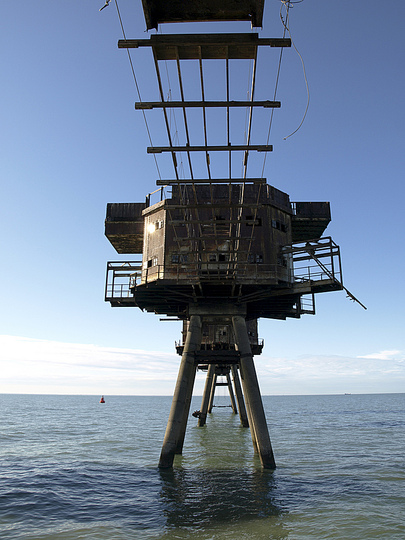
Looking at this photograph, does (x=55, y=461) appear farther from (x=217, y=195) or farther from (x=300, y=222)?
(x=300, y=222)

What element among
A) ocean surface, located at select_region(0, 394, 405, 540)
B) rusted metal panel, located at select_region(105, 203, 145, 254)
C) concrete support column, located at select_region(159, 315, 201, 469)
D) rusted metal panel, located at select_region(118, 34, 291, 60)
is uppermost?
rusted metal panel, located at select_region(105, 203, 145, 254)

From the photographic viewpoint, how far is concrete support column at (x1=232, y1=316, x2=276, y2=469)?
19484 mm

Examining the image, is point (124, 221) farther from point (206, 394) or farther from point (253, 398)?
point (206, 394)

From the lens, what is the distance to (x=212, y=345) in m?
31.0

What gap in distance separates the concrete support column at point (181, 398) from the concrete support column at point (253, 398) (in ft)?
7.46

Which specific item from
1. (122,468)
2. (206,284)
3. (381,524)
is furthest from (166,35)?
(122,468)

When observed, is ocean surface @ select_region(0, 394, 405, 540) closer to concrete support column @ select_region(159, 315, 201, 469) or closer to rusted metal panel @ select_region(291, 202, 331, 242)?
concrete support column @ select_region(159, 315, 201, 469)

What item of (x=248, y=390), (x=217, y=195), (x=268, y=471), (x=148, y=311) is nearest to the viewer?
(x=268, y=471)

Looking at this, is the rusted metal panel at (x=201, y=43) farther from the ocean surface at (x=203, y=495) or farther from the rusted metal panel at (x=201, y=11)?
the ocean surface at (x=203, y=495)

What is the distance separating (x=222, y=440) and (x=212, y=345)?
7.51 m

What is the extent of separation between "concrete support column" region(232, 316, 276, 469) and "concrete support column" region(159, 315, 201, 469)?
89.5 inches

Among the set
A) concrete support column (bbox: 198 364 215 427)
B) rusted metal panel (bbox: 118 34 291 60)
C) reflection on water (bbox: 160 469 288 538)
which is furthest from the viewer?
concrete support column (bbox: 198 364 215 427)

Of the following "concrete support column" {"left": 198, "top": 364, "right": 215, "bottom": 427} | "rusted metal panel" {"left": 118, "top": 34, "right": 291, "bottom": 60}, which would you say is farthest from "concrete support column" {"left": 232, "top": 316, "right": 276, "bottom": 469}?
"concrete support column" {"left": 198, "top": 364, "right": 215, "bottom": 427}

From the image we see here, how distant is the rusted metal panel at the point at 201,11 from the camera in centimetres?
903
